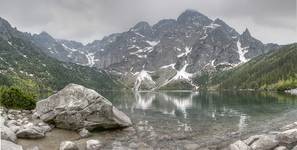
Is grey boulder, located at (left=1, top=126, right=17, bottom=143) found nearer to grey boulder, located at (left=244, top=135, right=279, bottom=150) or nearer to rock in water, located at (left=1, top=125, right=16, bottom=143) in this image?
rock in water, located at (left=1, top=125, right=16, bottom=143)

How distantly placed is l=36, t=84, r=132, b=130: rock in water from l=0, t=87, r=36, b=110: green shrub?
10.9 m

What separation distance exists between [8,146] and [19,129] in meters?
10.9

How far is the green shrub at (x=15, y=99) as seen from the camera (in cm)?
5306

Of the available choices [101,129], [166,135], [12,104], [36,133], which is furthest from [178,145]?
[12,104]

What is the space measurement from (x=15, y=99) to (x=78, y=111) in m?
18.1

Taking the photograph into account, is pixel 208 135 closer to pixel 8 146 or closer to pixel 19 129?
pixel 19 129

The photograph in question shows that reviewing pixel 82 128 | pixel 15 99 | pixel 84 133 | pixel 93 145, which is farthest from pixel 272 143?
pixel 15 99

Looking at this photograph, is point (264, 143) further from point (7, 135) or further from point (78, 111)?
point (7, 135)

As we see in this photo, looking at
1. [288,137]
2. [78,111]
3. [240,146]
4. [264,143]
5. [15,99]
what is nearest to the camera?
[264,143]

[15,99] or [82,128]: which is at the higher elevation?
[15,99]

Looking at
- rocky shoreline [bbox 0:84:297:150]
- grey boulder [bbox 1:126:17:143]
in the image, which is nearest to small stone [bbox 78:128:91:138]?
rocky shoreline [bbox 0:84:297:150]

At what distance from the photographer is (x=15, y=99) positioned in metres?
54.8

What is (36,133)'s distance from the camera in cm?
3547

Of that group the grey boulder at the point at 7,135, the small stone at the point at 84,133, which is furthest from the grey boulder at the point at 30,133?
the small stone at the point at 84,133
